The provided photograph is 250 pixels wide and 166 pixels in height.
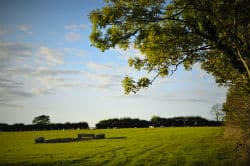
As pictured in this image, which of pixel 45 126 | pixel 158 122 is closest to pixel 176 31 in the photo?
pixel 158 122

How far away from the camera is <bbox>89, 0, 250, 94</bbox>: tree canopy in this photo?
97.0ft

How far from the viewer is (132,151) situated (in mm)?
37469

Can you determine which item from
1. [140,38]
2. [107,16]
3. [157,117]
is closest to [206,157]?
[140,38]

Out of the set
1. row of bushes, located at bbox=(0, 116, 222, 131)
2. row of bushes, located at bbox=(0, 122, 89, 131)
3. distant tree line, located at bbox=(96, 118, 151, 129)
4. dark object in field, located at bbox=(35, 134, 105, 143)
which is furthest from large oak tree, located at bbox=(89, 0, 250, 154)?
row of bushes, located at bbox=(0, 122, 89, 131)

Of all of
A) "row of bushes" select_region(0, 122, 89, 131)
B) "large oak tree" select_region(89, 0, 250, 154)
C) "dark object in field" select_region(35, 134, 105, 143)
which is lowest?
"dark object in field" select_region(35, 134, 105, 143)

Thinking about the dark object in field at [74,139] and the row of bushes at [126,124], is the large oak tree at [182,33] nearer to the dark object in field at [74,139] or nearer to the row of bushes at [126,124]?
the dark object in field at [74,139]

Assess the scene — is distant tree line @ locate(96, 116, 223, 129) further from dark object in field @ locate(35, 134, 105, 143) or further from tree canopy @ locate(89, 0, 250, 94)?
tree canopy @ locate(89, 0, 250, 94)

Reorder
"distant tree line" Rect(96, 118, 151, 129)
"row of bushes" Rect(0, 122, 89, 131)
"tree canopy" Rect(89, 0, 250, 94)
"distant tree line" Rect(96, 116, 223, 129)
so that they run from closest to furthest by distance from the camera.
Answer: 1. "tree canopy" Rect(89, 0, 250, 94)
2. "distant tree line" Rect(96, 116, 223, 129)
3. "distant tree line" Rect(96, 118, 151, 129)
4. "row of bushes" Rect(0, 122, 89, 131)

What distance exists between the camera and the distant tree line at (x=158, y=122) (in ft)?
314

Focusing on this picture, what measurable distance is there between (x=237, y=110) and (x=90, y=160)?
12.5 meters

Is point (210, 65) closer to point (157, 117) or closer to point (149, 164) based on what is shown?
point (149, 164)

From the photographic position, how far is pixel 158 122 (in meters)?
101

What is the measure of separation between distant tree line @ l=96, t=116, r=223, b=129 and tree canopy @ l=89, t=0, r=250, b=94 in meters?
61.3

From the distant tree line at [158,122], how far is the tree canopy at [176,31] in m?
61.3
